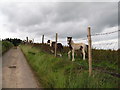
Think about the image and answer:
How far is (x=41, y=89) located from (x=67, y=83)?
211 centimetres

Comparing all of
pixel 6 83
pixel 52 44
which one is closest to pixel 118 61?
pixel 6 83

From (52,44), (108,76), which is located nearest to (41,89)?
(108,76)

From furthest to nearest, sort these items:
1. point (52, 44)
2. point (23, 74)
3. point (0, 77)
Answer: point (52, 44)
point (23, 74)
point (0, 77)

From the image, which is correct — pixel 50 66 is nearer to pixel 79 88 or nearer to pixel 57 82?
pixel 57 82

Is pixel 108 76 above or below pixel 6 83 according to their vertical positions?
above

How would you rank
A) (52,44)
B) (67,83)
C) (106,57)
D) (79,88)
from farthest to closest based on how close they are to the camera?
(52,44) → (106,57) → (67,83) → (79,88)

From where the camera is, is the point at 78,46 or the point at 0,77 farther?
the point at 78,46

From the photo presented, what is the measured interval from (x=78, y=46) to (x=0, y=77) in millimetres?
7823

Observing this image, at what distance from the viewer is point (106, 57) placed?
14.8m

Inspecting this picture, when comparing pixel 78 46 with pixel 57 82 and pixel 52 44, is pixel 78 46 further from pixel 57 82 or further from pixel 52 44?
pixel 57 82

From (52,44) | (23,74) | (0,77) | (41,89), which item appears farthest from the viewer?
(52,44)

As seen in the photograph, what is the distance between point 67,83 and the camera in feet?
23.8

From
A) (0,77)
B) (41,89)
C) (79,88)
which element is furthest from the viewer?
(0,77)

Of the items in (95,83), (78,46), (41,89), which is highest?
(78,46)
